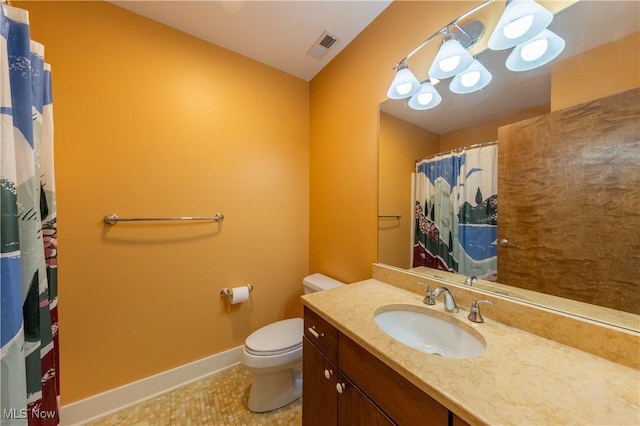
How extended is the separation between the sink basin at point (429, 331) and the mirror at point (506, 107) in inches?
8.9

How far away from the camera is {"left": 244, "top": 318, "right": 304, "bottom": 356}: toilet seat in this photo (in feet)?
4.56

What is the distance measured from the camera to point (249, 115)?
187cm

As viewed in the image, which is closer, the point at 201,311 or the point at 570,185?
the point at 570,185

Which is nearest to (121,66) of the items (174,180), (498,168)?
(174,180)

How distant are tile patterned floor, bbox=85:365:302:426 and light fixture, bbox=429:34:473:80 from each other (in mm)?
2049

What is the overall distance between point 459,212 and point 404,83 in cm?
75

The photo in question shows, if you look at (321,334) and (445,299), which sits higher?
(445,299)

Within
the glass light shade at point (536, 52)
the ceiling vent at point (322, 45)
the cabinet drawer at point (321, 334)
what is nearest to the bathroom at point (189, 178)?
the ceiling vent at point (322, 45)

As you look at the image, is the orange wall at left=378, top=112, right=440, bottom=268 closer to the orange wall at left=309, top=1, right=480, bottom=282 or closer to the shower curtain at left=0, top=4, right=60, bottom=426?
the orange wall at left=309, top=1, right=480, bottom=282

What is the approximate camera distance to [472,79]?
1.08 metres

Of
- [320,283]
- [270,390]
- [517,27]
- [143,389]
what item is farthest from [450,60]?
[143,389]

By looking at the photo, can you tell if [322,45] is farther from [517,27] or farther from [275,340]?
[275,340]

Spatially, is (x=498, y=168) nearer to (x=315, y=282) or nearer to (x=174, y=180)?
(x=315, y=282)

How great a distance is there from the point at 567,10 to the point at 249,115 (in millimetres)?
1793
